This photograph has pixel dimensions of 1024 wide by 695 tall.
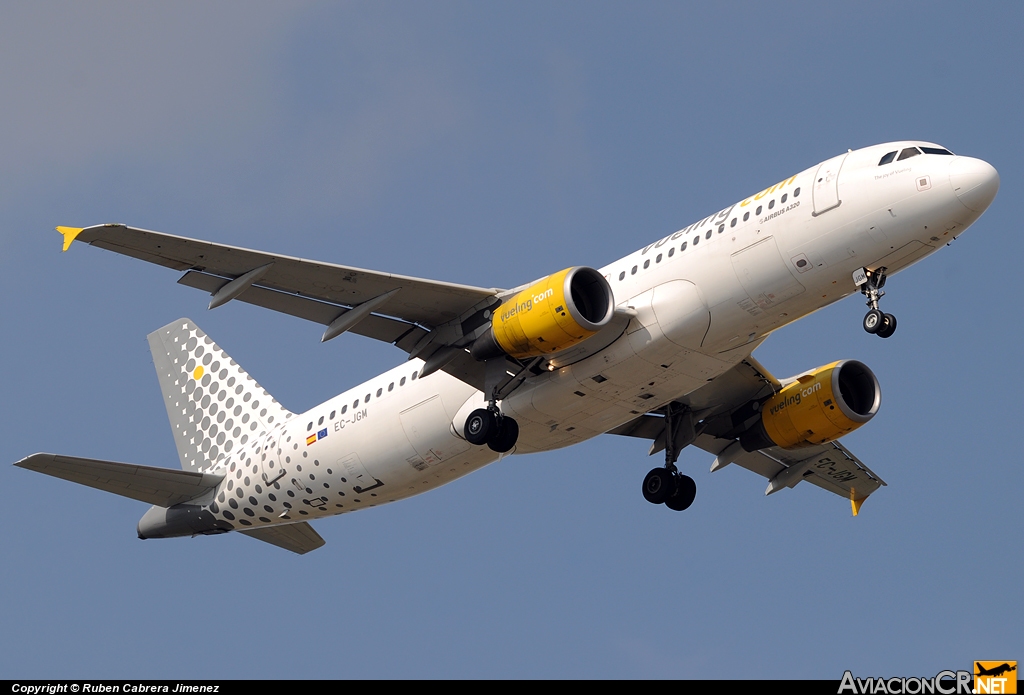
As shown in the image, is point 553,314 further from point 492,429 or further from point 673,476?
point 673,476

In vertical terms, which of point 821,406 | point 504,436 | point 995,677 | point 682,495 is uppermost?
point 821,406

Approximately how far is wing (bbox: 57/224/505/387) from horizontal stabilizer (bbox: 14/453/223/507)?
6.23 m

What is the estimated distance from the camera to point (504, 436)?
29.0m

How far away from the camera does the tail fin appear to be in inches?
1451

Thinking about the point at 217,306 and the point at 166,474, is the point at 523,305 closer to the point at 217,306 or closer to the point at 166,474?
the point at 217,306

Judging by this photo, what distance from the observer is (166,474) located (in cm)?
3416

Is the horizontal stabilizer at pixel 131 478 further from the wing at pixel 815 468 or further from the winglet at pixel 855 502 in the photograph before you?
the winglet at pixel 855 502

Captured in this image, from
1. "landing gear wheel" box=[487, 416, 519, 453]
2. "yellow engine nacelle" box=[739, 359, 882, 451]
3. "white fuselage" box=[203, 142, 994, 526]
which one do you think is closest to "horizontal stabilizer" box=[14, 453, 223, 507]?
"white fuselage" box=[203, 142, 994, 526]

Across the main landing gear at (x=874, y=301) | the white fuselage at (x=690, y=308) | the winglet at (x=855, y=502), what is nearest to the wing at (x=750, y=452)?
the winglet at (x=855, y=502)

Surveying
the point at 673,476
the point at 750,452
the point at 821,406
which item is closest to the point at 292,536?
the point at 673,476

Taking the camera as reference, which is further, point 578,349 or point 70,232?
point 578,349

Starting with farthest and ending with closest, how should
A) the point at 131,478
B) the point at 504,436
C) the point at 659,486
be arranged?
1. the point at 659,486
2. the point at 131,478
3. the point at 504,436

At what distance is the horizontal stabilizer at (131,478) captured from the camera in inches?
1208

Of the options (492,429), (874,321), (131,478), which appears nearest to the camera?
(874,321)
